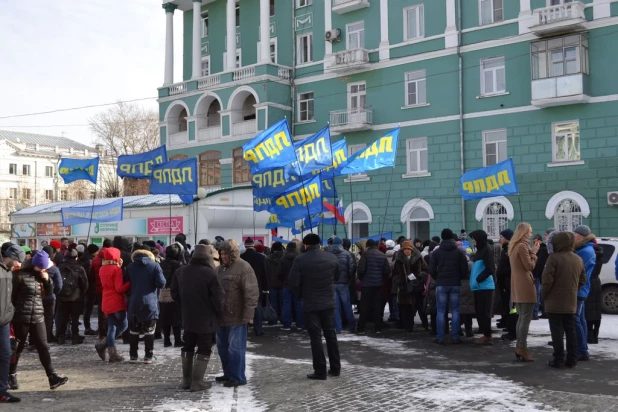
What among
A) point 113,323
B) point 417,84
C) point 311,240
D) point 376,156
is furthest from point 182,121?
point 311,240

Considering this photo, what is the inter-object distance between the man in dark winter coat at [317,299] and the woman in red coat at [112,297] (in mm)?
2894

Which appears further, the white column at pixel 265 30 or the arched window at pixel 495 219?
the white column at pixel 265 30

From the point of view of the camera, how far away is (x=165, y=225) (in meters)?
24.7

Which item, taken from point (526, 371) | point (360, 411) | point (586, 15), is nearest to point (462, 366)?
point (526, 371)

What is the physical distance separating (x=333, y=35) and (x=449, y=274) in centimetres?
2513

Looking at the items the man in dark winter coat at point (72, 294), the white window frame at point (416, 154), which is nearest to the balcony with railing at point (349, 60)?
the white window frame at point (416, 154)

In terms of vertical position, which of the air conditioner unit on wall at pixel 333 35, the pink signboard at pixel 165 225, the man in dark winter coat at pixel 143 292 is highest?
the air conditioner unit on wall at pixel 333 35

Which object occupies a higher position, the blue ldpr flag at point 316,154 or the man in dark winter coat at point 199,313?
the blue ldpr flag at point 316,154

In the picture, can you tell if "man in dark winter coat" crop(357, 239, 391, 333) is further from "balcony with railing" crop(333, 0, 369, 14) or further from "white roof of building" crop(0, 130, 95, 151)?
"white roof of building" crop(0, 130, 95, 151)

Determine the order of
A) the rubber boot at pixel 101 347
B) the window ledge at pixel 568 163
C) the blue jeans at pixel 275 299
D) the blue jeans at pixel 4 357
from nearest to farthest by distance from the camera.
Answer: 1. the blue jeans at pixel 4 357
2. the rubber boot at pixel 101 347
3. the blue jeans at pixel 275 299
4. the window ledge at pixel 568 163

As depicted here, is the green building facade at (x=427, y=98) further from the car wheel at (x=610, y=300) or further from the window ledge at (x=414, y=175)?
the car wheel at (x=610, y=300)

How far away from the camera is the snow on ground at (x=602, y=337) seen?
11.1 meters

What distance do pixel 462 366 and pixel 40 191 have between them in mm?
88198

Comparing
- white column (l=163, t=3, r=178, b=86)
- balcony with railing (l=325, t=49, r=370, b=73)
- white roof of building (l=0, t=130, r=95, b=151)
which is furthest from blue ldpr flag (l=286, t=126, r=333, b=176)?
white roof of building (l=0, t=130, r=95, b=151)
